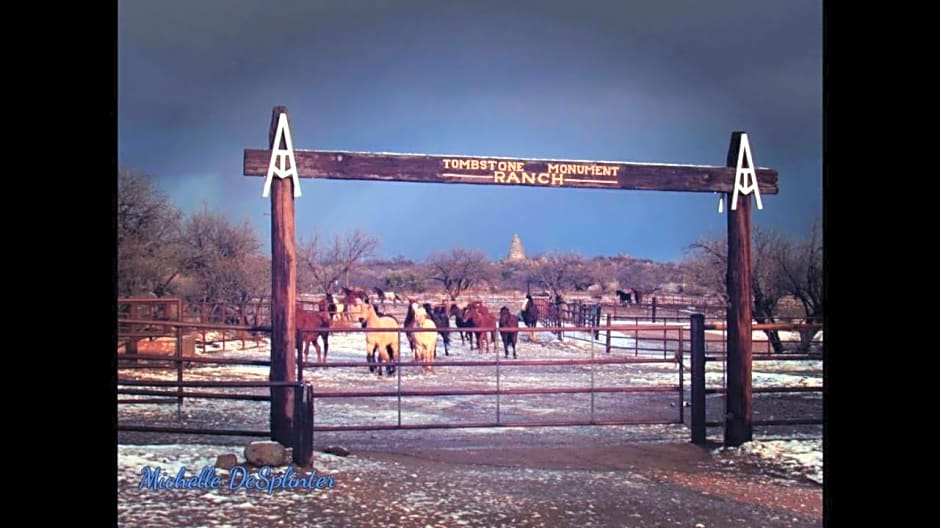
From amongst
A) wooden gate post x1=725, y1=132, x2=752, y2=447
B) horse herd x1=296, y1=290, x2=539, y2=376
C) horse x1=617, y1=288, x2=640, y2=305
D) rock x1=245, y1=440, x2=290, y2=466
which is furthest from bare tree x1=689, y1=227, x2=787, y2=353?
rock x1=245, y1=440, x2=290, y2=466

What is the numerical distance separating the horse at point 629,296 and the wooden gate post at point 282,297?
1159 centimetres

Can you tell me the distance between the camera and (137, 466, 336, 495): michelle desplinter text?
3.90 meters

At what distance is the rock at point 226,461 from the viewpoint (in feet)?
13.8

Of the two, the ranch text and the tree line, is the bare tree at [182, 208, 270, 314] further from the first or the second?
the ranch text

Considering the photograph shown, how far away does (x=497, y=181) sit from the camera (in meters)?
4.93

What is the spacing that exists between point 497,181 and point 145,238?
37.5ft

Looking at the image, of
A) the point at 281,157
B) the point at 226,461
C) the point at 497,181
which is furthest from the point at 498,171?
the point at 226,461

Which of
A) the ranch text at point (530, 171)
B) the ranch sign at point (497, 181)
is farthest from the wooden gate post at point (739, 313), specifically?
the ranch text at point (530, 171)

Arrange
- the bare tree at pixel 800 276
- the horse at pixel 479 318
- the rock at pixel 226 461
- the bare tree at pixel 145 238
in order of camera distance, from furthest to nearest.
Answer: the bare tree at pixel 145 238
the horse at pixel 479 318
the bare tree at pixel 800 276
the rock at pixel 226 461

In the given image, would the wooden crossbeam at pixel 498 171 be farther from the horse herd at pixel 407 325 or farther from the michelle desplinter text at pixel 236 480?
the horse herd at pixel 407 325

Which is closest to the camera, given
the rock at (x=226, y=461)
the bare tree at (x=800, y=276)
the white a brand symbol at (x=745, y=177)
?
the rock at (x=226, y=461)

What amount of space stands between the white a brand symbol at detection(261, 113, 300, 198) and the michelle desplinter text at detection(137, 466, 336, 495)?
182cm
